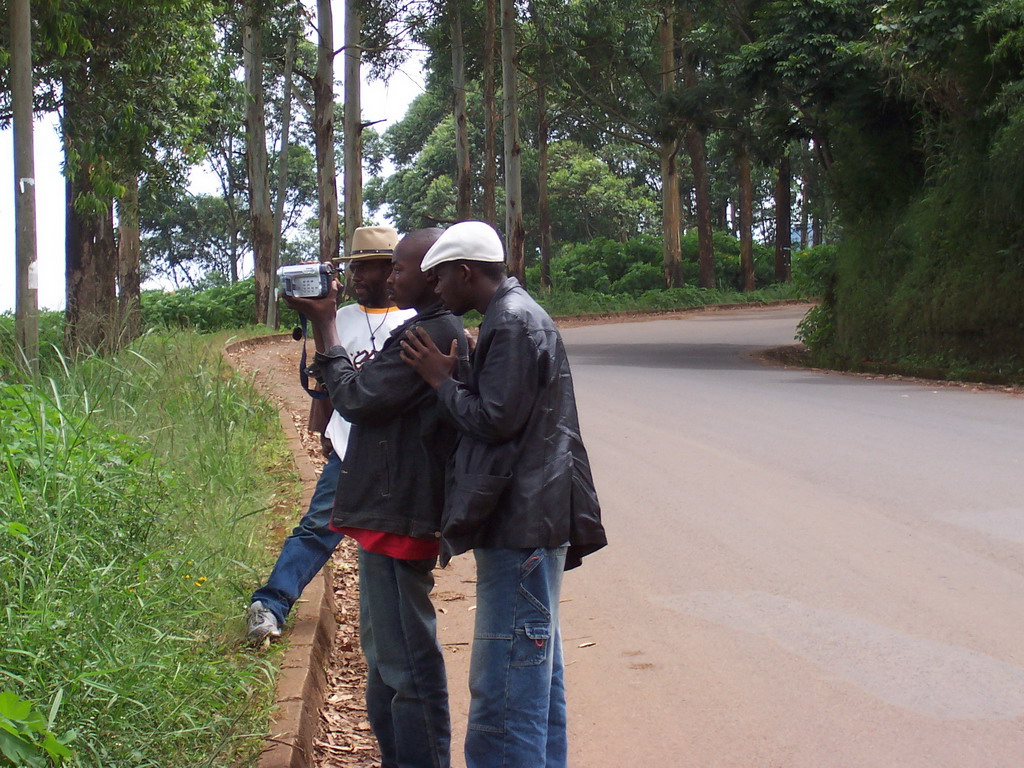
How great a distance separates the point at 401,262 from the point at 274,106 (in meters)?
45.8

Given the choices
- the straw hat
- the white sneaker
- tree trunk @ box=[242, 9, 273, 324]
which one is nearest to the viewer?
the straw hat

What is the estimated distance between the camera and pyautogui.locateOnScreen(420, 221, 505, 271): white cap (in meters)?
3.29

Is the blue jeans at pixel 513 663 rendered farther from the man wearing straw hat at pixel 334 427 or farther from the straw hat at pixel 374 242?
the straw hat at pixel 374 242

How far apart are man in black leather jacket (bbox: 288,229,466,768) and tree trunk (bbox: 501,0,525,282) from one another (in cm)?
2751

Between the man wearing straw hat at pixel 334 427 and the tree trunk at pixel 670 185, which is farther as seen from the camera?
the tree trunk at pixel 670 185

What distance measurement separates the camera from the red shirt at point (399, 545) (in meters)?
3.54

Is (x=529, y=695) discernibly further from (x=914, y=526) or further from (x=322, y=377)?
(x=914, y=526)

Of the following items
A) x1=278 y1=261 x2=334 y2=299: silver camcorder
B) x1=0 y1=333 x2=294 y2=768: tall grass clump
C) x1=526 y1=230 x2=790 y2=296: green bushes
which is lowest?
x1=0 y1=333 x2=294 y2=768: tall grass clump

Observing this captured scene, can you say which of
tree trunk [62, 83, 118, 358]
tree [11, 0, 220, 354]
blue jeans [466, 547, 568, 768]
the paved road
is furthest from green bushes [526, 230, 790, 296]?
blue jeans [466, 547, 568, 768]

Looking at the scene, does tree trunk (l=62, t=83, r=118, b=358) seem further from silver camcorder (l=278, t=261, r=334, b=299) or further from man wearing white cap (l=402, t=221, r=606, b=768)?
man wearing white cap (l=402, t=221, r=606, b=768)

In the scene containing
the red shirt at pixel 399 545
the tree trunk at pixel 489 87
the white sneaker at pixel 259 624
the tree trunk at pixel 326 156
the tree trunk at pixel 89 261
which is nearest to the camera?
the red shirt at pixel 399 545

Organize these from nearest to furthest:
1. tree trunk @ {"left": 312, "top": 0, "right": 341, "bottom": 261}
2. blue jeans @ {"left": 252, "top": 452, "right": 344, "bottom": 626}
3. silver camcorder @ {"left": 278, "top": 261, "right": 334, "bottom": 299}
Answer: silver camcorder @ {"left": 278, "top": 261, "right": 334, "bottom": 299} → blue jeans @ {"left": 252, "top": 452, "right": 344, "bottom": 626} → tree trunk @ {"left": 312, "top": 0, "right": 341, "bottom": 261}

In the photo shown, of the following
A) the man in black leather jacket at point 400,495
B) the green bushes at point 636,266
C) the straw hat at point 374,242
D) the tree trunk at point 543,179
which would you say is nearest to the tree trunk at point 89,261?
the straw hat at point 374,242

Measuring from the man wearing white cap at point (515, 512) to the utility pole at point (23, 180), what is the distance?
20.1 feet
